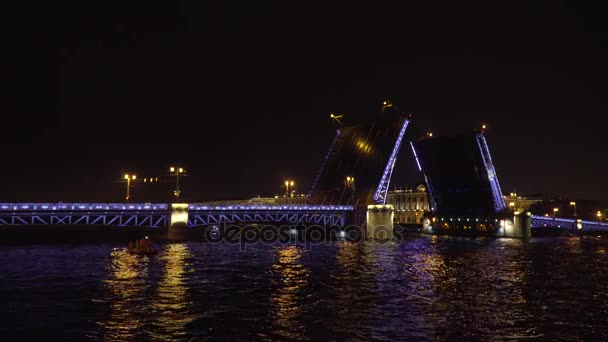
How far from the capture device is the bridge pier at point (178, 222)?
190ft

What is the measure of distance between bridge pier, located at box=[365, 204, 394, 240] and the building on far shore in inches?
2483

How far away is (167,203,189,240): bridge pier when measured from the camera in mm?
58000

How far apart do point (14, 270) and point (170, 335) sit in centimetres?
1900

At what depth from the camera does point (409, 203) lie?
13525 centimetres

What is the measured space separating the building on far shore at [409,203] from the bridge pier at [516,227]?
47701 mm

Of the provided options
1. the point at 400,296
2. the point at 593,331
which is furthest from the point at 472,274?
the point at 593,331

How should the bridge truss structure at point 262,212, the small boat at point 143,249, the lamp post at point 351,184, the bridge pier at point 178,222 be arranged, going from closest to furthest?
the small boat at point 143,249 < the bridge pier at point 178,222 < the bridge truss structure at point 262,212 < the lamp post at point 351,184

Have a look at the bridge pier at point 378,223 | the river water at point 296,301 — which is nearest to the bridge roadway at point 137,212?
the bridge pier at point 378,223

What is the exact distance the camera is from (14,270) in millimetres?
27469

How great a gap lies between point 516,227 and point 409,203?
54.6 meters

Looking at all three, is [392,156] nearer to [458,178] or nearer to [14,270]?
[458,178]

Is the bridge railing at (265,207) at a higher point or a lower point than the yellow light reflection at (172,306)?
higher

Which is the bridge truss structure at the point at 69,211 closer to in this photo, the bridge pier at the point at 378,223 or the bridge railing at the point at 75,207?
the bridge railing at the point at 75,207

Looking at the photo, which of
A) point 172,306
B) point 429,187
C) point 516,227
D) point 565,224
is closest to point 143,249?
point 172,306
